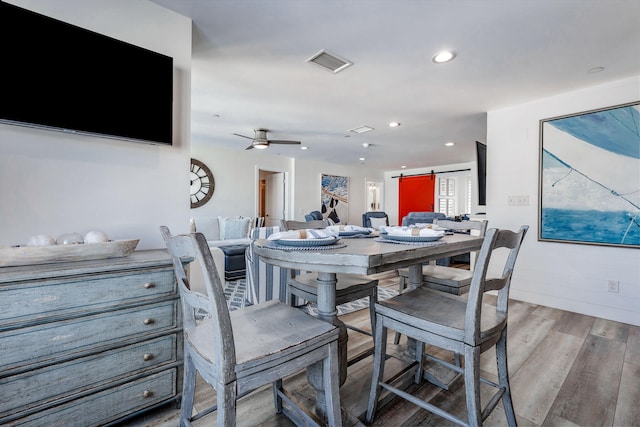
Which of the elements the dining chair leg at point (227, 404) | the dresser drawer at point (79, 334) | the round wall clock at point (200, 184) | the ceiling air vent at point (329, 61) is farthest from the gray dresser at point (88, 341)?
the round wall clock at point (200, 184)

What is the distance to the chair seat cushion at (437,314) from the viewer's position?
1.16 m

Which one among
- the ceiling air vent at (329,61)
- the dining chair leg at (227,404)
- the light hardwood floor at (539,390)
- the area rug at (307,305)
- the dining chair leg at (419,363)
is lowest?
the light hardwood floor at (539,390)

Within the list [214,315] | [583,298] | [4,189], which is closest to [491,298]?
[583,298]

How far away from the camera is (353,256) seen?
3.34ft

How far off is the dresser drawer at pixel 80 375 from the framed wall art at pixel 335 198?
6.76 meters

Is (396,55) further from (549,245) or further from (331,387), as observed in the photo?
(549,245)

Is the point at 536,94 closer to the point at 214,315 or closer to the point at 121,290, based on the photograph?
the point at 214,315

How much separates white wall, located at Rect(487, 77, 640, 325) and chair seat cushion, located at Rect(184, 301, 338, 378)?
11.0ft

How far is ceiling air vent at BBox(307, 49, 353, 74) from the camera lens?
2.37 metres

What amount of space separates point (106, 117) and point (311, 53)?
61.9 inches

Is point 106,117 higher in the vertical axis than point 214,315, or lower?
higher

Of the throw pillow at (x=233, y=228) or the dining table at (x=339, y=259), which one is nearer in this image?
the dining table at (x=339, y=259)

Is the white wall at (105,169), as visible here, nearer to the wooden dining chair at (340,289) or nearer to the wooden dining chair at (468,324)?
the wooden dining chair at (340,289)

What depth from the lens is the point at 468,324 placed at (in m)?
1.10
